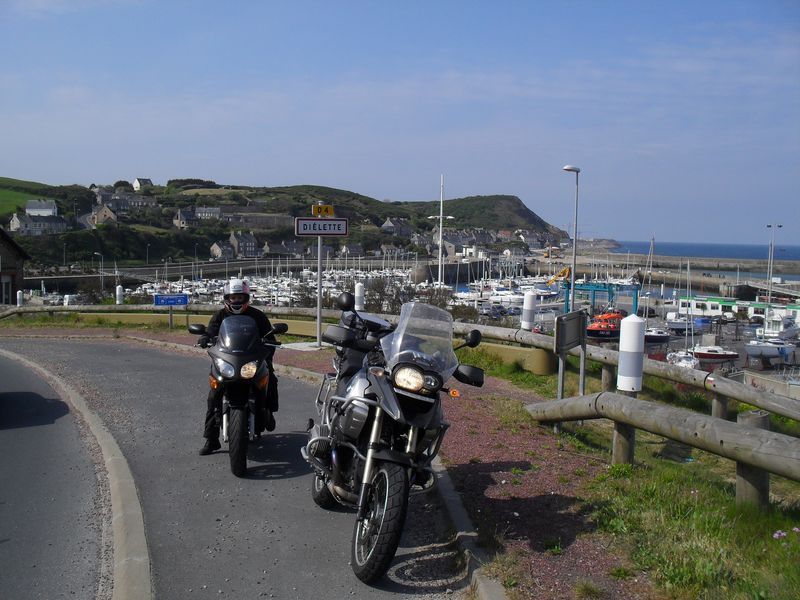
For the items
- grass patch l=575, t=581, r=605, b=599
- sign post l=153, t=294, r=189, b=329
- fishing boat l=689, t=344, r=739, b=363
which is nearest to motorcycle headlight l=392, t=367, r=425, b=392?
grass patch l=575, t=581, r=605, b=599

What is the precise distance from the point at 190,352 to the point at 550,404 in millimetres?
9927

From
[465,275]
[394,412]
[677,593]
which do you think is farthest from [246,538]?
[465,275]

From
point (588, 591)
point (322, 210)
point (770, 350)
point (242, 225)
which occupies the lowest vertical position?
point (770, 350)

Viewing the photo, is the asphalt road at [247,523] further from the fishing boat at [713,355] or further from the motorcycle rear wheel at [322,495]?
the fishing boat at [713,355]

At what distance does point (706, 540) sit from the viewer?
4828 millimetres

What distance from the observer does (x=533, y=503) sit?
5883 millimetres

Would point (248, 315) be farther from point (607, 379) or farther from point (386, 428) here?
point (607, 379)

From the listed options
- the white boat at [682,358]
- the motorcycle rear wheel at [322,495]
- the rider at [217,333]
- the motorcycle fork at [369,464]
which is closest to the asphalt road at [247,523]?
the motorcycle rear wheel at [322,495]

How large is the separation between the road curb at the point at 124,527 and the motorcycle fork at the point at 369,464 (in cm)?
136

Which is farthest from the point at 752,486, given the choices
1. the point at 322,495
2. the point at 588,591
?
the point at 322,495

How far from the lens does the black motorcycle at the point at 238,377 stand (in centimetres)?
670

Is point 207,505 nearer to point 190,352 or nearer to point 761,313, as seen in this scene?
point 190,352

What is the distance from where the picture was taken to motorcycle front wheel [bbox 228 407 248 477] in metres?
6.64

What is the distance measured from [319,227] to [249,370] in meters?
7.90
